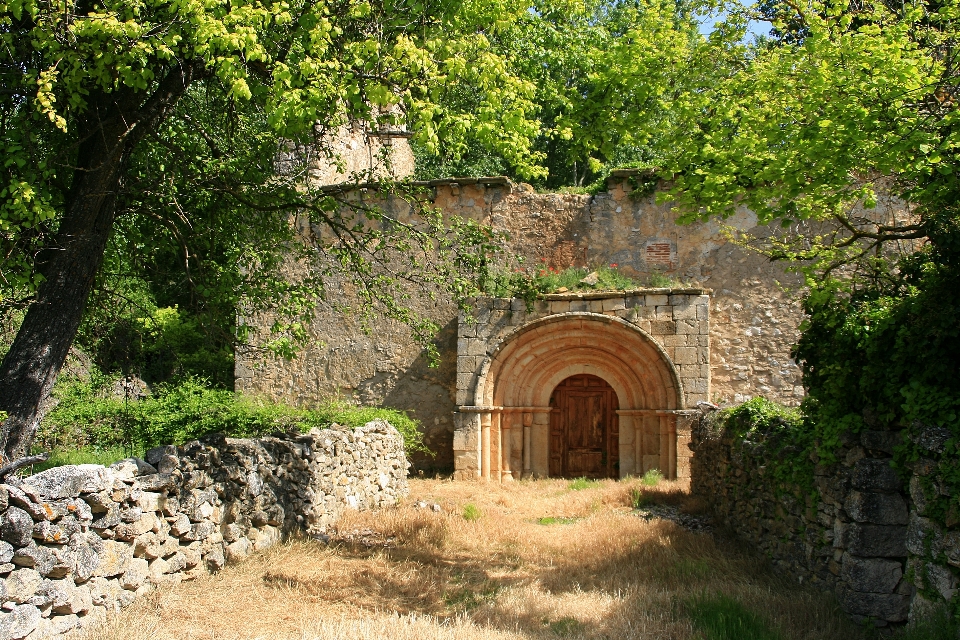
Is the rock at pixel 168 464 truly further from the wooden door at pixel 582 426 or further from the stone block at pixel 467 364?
the wooden door at pixel 582 426

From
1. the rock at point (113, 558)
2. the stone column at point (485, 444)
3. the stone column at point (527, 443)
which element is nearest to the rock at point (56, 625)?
the rock at point (113, 558)

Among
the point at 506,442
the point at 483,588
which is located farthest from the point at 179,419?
the point at 483,588

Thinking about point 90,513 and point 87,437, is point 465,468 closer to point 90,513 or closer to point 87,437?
point 87,437

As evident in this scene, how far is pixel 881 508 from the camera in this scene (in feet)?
15.3

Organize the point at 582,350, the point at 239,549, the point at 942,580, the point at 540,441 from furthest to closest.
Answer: the point at 540,441 → the point at 582,350 → the point at 239,549 → the point at 942,580

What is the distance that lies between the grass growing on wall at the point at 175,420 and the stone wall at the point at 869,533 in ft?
20.6

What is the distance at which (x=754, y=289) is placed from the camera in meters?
12.4

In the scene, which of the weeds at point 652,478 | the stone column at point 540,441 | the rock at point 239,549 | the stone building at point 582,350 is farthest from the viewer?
the stone column at point 540,441

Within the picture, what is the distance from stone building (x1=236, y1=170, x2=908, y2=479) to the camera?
1184cm

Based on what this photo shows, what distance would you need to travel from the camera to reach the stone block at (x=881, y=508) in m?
4.67

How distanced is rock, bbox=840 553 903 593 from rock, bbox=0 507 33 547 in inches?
185

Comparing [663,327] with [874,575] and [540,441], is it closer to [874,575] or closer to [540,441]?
[540,441]

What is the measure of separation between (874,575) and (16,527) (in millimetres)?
4818

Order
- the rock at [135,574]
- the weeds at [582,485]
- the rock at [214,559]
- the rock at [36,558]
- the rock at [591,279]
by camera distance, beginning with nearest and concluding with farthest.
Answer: the rock at [36,558], the rock at [135,574], the rock at [214,559], the weeds at [582,485], the rock at [591,279]
